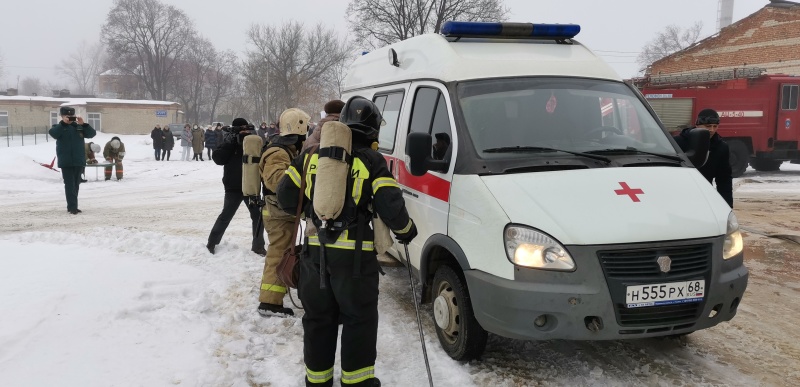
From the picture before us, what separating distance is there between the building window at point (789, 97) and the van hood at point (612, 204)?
1659 cm

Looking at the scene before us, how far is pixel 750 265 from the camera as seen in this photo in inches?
268

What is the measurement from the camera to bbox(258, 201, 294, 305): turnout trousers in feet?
16.1

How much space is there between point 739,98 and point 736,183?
3.30 metres

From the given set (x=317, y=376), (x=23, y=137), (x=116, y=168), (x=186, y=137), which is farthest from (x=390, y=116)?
(x=23, y=137)

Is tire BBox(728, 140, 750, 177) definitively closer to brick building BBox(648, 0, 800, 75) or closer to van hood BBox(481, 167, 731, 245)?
brick building BBox(648, 0, 800, 75)

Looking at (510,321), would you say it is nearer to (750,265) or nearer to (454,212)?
(454,212)

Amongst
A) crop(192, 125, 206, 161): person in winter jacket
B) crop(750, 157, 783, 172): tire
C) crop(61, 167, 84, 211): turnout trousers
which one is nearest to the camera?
crop(61, 167, 84, 211): turnout trousers

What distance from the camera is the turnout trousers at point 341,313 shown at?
10.5 ft

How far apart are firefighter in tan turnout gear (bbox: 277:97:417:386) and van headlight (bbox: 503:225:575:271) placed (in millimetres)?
591

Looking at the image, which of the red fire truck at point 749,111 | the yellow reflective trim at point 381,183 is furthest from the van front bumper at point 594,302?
the red fire truck at point 749,111

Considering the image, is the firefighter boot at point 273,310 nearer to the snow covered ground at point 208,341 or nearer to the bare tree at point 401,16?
the snow covered ground at point 208,341

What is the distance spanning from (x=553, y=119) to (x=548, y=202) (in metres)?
1.03

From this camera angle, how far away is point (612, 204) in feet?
10.9

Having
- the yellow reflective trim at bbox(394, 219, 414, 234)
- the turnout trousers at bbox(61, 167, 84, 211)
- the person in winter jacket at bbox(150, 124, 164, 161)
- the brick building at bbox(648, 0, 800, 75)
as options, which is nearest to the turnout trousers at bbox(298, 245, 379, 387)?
the yellow reflective trim at bbox(394, 219, 414, 234)
